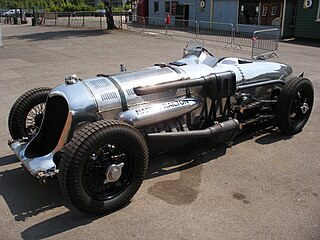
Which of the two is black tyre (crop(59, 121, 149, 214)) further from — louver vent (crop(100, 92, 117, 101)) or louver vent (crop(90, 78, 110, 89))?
louver vent (crop(90, 78, 110, 89))

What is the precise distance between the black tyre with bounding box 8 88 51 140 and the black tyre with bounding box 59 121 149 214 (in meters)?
1.39

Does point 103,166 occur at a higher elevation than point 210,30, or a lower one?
lower

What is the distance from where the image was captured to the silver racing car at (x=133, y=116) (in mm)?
3457

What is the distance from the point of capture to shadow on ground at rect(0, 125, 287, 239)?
11.4ft

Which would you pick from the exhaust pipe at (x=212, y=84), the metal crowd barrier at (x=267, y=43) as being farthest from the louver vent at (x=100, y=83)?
the metal crowd barrier at (x=267, y=43)

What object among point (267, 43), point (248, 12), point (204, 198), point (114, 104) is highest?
point (248, 12)

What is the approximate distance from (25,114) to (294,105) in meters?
3.93

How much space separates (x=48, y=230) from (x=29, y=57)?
12.4 meters

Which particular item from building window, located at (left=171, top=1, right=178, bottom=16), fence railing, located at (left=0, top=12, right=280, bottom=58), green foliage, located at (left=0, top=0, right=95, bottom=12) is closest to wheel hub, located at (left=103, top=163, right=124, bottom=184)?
fence railing, located at (left=0, top=12, right=280, bottom=58)

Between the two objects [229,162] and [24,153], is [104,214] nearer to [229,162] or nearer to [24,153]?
[24,153]

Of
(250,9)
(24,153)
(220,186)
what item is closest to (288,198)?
(220,186)

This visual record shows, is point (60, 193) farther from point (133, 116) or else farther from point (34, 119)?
point (34, 119)

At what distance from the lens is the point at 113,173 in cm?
353

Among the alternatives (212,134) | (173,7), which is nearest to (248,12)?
(173,7)
